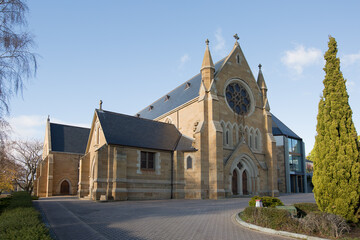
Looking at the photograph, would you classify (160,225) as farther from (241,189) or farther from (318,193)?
(241,189)

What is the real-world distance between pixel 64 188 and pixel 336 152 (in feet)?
120

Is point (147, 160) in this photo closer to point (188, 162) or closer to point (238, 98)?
point (188, 162)

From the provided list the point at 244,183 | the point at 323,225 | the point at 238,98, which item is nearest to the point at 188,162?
the point at 244,183

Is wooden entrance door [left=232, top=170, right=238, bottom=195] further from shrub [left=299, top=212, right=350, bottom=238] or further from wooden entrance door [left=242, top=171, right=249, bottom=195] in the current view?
shrub [left=299, top=212, right=350, bottom=238]

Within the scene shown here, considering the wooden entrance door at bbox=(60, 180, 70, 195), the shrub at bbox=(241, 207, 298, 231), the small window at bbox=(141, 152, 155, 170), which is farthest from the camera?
the wooden entrance door at bbox=(60, 180, 70, 195)

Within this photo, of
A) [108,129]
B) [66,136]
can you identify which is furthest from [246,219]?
[66,136]

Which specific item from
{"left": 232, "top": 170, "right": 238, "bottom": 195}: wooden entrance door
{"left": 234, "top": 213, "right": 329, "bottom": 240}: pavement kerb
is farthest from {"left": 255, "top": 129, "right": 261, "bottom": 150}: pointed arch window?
{"left": 234, "top": 213, "right": 329, "bottom": 240}: pavement kerb

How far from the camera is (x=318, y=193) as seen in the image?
12.8 m

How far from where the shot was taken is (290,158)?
150 ft

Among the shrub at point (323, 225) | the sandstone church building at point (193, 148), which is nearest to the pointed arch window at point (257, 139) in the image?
the sandstone church building at point (193, 148)

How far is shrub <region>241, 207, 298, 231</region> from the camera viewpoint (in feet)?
33.2

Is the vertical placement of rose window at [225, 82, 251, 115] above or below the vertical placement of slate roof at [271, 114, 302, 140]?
above

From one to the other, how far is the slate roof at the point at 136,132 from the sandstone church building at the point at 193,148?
100mm

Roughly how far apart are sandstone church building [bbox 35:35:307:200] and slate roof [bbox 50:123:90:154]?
2.21 m
